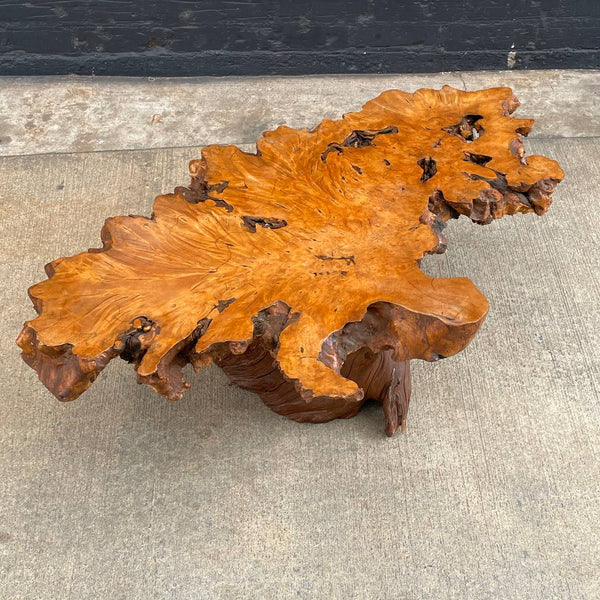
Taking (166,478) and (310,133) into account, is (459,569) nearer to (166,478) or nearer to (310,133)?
(166,478)

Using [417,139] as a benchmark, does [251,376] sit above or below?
below

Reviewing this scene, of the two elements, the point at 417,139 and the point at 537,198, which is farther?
the point at 417,139

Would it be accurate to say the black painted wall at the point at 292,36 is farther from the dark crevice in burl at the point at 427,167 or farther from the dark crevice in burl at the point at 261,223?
the dark crevice in burl at the point at 261,223

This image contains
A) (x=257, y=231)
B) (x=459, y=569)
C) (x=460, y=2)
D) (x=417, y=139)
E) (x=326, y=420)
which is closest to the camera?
(x=459, y=569)

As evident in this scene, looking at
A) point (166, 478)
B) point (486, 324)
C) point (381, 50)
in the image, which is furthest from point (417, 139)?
point (381, 50)

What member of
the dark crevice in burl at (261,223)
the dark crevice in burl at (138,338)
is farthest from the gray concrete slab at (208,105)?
the dark crevice in burl at (138,338)

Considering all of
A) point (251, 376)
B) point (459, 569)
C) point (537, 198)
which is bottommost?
point (459, 569)

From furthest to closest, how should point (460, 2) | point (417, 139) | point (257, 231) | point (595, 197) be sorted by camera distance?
point (460, 2) → point (595, 197) → point (417, 139) → point (257, 231)

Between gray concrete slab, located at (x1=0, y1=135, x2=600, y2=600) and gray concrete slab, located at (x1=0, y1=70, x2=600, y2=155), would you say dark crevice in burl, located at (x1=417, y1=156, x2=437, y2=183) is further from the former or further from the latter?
gray concrete slab, located at (x1=0, y1=70, x2=600, y2=155)
